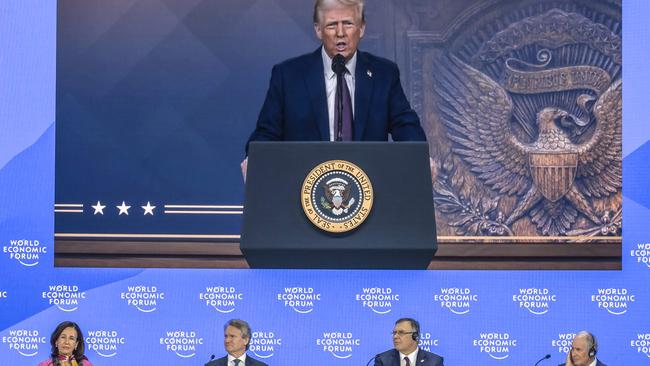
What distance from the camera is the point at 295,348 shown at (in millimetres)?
6457

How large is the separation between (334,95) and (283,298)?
139cm

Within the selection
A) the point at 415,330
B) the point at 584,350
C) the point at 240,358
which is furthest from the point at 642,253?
the point at 240,358

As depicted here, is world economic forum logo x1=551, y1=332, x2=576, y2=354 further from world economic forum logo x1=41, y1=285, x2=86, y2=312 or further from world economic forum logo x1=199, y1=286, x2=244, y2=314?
world economic forum logo x1=41, y1=285, x2=86, y2=312

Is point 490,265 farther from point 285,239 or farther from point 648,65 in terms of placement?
point 285,239

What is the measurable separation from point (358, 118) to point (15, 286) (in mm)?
2384

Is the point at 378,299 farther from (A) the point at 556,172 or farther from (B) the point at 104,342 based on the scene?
(B) the point at 104,342

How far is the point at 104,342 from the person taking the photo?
6465 mm

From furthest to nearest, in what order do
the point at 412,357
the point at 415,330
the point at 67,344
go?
1. the point at 67,344
2. the point at 415,330
3. the point at 412,357

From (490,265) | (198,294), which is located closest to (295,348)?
(198,294)

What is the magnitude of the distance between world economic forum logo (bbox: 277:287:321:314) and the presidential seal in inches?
80.1

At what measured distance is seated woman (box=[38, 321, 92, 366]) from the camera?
6.19 m

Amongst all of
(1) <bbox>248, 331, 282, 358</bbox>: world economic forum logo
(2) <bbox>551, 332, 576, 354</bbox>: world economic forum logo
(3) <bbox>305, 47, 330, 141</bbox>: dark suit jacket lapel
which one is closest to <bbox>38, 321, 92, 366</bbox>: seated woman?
(1) <bbox>248, 331, 282, 358</bbox>: world economic forum logo

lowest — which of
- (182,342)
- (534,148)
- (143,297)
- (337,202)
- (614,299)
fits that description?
(182,342)

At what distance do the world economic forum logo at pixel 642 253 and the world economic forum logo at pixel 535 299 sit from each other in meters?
0.56
